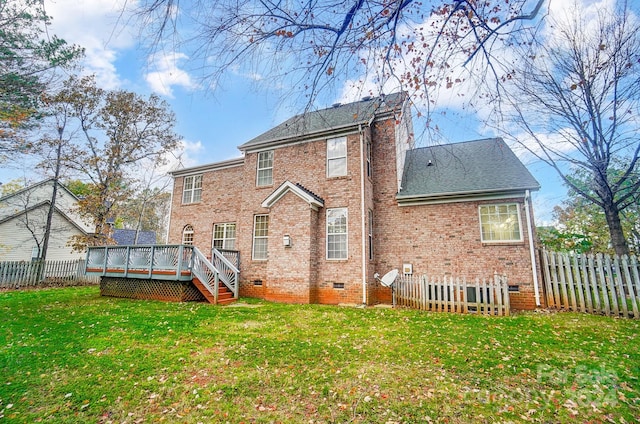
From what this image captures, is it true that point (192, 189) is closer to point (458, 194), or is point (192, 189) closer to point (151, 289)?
point (151, 289)

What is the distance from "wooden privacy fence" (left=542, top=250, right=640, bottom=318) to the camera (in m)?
7.99

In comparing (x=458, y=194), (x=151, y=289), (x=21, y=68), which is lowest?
(x=151, y=289)

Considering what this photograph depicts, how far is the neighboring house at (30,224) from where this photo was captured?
20.0 m

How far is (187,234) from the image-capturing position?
15094mm

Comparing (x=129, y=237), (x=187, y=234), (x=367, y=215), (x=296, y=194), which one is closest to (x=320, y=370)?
(x=367, y=215)

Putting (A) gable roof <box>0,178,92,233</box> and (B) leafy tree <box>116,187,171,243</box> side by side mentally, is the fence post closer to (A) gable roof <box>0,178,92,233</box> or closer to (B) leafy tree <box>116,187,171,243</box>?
(B) leafy tree <box>116,187,171,243</box>

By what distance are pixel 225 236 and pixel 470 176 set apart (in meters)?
11.4

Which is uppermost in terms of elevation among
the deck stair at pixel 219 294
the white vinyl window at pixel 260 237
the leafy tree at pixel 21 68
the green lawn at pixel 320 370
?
the leafy tree at pixel 21 68

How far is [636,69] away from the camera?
25.5 ft

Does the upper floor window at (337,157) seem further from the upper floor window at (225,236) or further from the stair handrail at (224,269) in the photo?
the upper floor window at (225,236)

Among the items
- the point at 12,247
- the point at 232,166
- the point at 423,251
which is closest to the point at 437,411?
the point at 423,251

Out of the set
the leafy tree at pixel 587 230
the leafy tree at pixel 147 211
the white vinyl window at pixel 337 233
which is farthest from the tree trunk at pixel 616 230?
the leafy tree at pixel 147 211

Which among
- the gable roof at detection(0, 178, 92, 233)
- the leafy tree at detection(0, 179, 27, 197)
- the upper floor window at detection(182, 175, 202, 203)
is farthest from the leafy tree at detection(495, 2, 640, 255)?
the leafy tree at detection(0, 179, 27, 197)

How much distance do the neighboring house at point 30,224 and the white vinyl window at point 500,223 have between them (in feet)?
78.2
